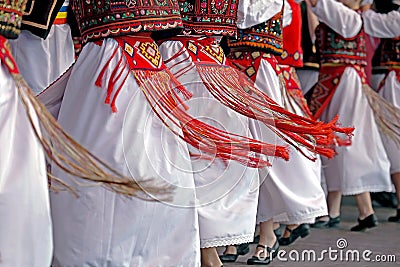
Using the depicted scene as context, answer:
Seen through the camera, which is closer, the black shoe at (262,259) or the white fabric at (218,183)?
the white fabric at (218,183)

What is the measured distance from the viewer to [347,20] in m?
5.44

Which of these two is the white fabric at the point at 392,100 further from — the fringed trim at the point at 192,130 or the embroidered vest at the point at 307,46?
the fringed trim at the point at 192,130

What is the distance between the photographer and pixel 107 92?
3.12 metres

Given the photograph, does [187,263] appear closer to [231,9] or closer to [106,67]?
[106,67]

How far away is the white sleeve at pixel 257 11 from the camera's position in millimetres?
4119

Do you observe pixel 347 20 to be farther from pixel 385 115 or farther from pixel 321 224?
pixel 321 224

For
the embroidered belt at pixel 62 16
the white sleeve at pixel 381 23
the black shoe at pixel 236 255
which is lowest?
the black shoe at pixel 236 255

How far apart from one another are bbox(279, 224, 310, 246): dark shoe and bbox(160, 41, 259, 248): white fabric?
1.25m

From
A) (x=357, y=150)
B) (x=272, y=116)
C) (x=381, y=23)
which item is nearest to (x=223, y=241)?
(x=272, y=116)

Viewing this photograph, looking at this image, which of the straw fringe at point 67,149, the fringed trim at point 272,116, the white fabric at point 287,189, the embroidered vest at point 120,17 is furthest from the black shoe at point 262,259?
the straw fringe at point 67,149

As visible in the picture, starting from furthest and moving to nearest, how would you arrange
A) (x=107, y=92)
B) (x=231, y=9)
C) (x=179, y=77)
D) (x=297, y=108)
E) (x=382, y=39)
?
(x=382, y=39) → (x=297, y=108) → (x=231, y=9) → (x=179, y=77) → (x=107, y=92)

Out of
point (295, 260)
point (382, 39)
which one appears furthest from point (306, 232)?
point (382, 39)

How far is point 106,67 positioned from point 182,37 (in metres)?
0.62

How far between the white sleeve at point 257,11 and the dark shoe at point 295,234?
121 cm
